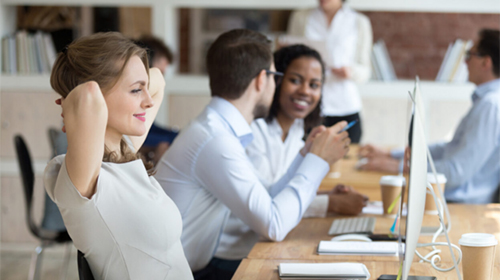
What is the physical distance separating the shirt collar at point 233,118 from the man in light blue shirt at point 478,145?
106 centimetres

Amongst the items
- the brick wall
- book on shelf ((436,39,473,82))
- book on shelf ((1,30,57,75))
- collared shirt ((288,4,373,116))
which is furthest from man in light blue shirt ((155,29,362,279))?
the brick wall

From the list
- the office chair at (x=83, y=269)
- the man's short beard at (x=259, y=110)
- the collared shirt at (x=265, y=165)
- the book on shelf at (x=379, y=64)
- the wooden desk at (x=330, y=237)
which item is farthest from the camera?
the book on shelf at (x=379, y=64)

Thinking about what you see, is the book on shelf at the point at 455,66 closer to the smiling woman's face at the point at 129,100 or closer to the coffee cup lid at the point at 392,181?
the coffee cup lid at the point at 392,181

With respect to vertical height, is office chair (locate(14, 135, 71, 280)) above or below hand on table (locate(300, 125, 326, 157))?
below

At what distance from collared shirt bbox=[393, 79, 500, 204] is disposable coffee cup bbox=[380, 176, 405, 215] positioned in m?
0.75

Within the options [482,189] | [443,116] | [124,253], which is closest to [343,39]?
[443,116]

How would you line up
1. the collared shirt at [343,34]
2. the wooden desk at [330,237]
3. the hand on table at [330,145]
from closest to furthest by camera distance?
the wooden desk at [330,237] < the hand on table at [330,145] < the collared shirt at [343,34]

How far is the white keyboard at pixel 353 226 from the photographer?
1544 millimetres

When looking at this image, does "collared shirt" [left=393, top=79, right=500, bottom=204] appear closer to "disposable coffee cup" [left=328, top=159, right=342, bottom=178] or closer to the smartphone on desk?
"disposable coffee cup" [left=328, top=159, right=342, bottom=178]

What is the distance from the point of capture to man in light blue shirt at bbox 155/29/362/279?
1.51 meters

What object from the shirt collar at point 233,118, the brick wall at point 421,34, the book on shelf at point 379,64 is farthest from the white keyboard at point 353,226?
the brick wall at point 421,34

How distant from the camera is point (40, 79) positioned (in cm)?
390

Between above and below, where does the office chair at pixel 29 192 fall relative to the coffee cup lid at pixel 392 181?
below

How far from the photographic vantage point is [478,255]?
1095mm
